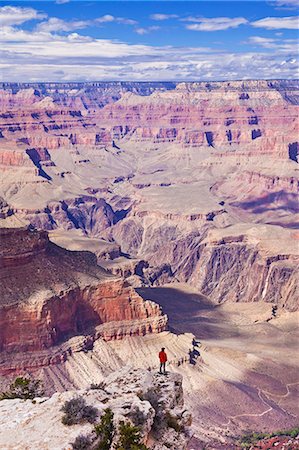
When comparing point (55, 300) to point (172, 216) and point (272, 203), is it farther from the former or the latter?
point (272, 203)

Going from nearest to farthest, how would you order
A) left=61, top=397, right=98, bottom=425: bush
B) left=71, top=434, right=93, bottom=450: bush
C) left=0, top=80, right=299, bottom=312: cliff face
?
left=71, top=434, right=93, bottom=450: bush
left=61, top=397, right=98, bottom=425: bush
left=0, top=80, right=299, bottom=312: cliff face

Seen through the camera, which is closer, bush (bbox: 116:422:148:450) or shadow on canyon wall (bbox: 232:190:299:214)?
bush (bbox: 116:422:148:450)

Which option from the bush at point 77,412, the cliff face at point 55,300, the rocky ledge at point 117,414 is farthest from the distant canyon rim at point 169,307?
the bush at point 77,412

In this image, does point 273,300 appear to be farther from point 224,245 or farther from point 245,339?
point 245,339

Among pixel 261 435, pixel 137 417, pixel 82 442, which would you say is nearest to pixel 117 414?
pixel 137 417

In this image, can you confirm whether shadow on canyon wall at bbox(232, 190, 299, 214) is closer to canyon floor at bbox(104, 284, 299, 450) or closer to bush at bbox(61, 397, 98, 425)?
canyon floor at bbox(104, 284, 299, 450)

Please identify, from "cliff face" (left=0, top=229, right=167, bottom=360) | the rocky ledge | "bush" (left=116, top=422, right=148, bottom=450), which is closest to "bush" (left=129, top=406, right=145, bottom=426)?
the rocky ledge
